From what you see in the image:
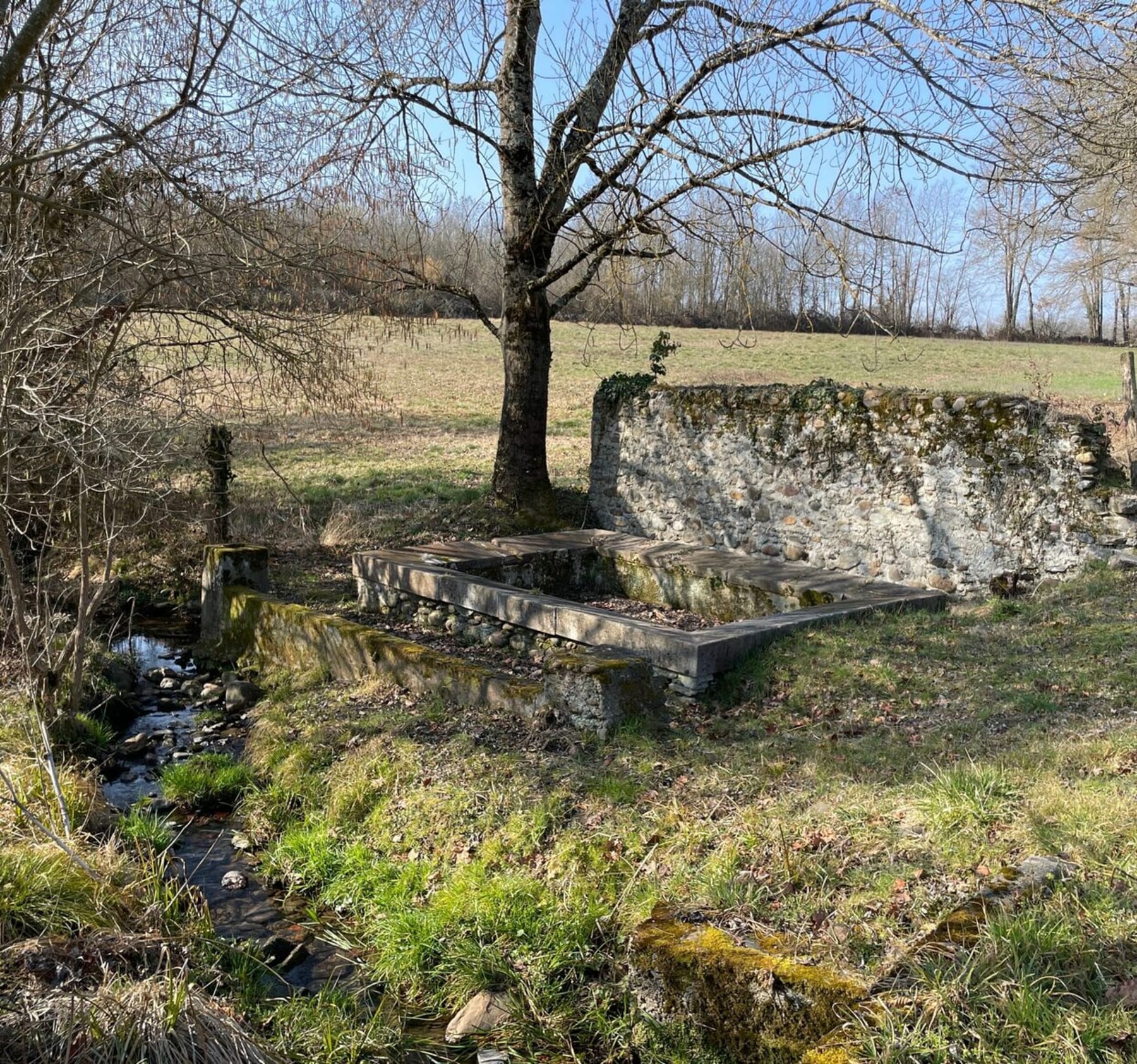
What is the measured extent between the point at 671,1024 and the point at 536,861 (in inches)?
52.3

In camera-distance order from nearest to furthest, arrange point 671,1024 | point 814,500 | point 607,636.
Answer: point 671,1024, point 607,636, point 814,500

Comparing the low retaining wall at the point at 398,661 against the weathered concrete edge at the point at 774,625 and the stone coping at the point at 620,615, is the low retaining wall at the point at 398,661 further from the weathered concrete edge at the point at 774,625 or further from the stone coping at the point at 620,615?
the weathered concrete edge at the point at 774,625

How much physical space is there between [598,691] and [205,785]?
2.68 meters

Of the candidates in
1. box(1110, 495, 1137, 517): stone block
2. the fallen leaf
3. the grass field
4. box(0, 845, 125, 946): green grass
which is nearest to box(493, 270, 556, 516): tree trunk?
the grass field

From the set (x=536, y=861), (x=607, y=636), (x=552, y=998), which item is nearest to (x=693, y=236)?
(x=607, y=636)

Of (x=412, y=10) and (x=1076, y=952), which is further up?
(x=412, y=10)

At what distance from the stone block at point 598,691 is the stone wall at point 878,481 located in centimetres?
339

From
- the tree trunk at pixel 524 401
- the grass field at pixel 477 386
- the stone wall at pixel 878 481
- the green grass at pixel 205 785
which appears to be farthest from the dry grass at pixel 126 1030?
the tree trunk at pixel 524 401

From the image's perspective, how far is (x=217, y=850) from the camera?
569 centimetres

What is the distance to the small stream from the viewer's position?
4426 mm

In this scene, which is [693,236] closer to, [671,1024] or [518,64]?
[518,64]

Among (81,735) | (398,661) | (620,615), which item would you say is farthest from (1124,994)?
(81,735)

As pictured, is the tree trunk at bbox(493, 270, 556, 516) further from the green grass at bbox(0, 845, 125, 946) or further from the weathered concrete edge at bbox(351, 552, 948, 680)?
the green grass at bbox(0, 845, 125, 946)

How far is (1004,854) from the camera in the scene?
3771mm
